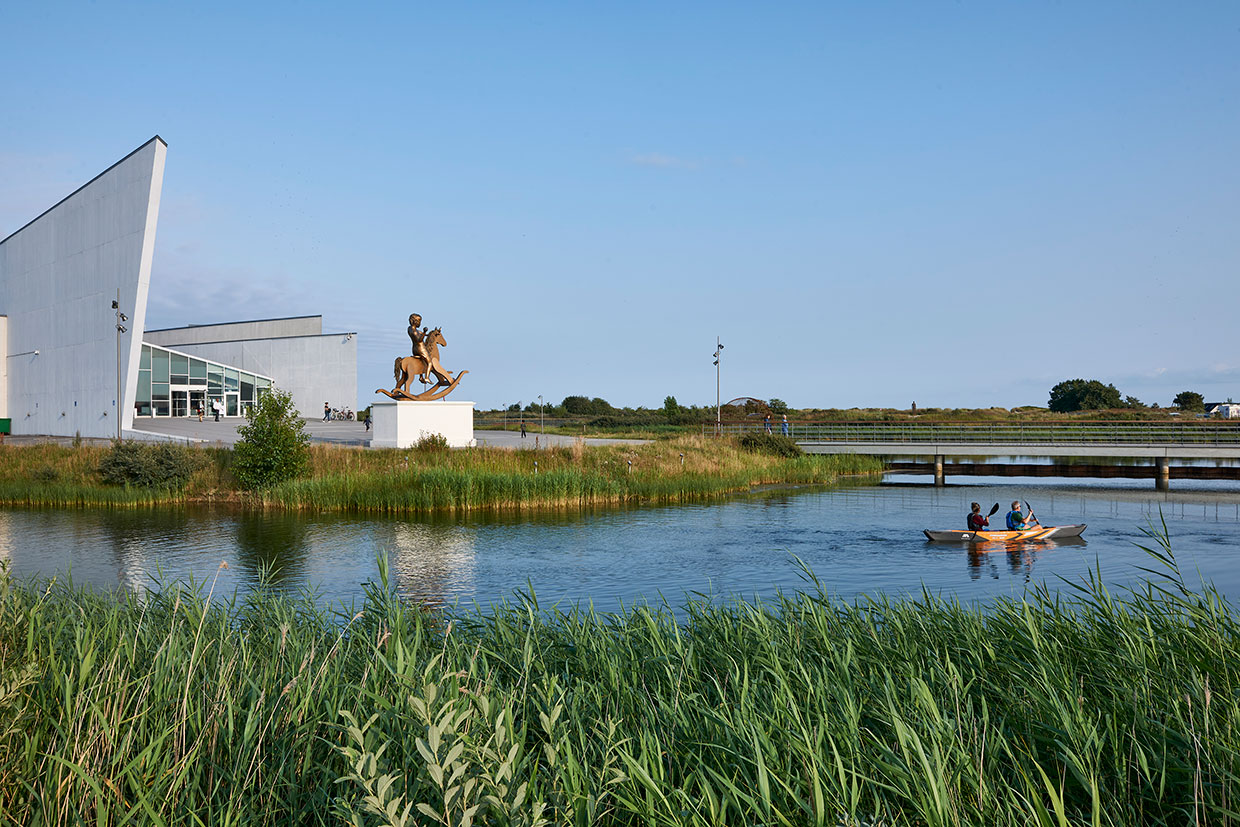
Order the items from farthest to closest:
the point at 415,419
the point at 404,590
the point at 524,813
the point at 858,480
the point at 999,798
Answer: the point at 858,480, the point at 415,419, the point at 404,590, the point at 999,798, the point at 524,813

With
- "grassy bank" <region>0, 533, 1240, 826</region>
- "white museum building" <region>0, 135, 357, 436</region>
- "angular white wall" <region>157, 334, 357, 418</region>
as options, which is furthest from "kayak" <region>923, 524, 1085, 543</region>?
"angular white wall" <region>157, 334, 357, 418</region>

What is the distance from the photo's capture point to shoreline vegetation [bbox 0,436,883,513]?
84.4ft

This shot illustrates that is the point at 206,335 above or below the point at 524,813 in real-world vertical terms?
above

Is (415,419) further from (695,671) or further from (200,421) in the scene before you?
(695,671)

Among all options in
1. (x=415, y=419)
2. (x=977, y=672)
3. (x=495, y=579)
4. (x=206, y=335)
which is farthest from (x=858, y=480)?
(x=206, y=335)

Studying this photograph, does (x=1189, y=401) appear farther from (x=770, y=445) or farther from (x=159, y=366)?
(x=159, y=366)

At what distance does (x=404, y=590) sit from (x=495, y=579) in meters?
1.67

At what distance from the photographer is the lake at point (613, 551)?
14.2 meters

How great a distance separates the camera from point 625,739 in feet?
11.9

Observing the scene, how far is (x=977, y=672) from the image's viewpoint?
569cm

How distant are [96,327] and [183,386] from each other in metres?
12.8

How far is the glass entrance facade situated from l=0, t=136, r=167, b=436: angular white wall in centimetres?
485

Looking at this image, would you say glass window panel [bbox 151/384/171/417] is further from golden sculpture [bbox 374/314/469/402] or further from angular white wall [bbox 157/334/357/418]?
golden sculpture [bbox 374/314/469/402]

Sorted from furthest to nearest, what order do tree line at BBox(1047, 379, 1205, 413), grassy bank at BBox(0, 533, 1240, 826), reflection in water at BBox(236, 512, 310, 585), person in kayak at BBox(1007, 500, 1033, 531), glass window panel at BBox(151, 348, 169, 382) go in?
tree line at BBox(1047, 379, 1205, 413) < glass window panel at BBox(151, 348, 169, 382) < person in kayak at BBox(1007, 500, 1033, 531) < reflection in water at BBox(236, 512, 310, 585) < grassy bank at BBox(0, 533, 1240, 826)
